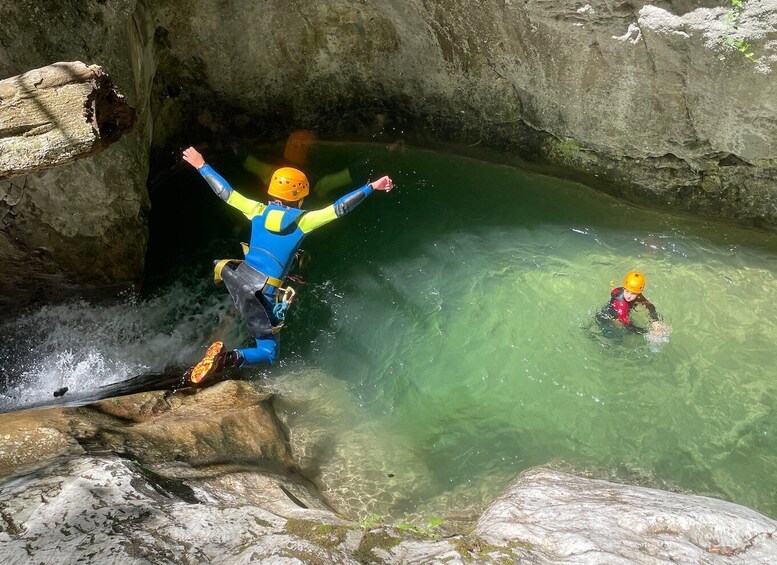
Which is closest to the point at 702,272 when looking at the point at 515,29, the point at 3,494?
the point at 515,29

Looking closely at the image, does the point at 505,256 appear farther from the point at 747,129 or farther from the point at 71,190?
the point at 71,190

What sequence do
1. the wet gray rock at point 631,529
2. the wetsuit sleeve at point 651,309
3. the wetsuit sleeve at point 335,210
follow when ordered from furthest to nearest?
the wetsuit sleeve at point 651,309
the wetsuit sleeve at point 335,210
the wet gray rock at point 631,529

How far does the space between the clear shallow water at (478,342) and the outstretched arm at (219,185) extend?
1.42 meters

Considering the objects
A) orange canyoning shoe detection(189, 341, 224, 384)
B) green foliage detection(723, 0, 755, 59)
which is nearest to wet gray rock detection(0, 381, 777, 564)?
orange canyoning shoe detection(189, 341, 224, 384)

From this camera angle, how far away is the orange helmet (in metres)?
4.94

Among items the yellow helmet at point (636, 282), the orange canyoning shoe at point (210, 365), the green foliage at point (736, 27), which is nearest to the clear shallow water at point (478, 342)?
the yellow helmet at point (636, 282)

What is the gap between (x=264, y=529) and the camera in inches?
100

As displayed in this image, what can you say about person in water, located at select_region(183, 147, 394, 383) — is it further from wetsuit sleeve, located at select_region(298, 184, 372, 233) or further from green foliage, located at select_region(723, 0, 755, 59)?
green foliage, located at select_region(723, 0, 755, 59)

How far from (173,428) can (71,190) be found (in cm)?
246

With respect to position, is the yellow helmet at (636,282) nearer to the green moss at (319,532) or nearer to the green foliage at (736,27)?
the green foliage at (736,27)

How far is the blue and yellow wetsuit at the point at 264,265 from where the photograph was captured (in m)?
4.77

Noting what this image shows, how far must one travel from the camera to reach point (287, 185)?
494 centimetres

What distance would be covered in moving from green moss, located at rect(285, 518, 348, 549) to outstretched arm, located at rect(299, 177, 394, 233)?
8.60ft

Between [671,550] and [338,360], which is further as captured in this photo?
[338,360]
